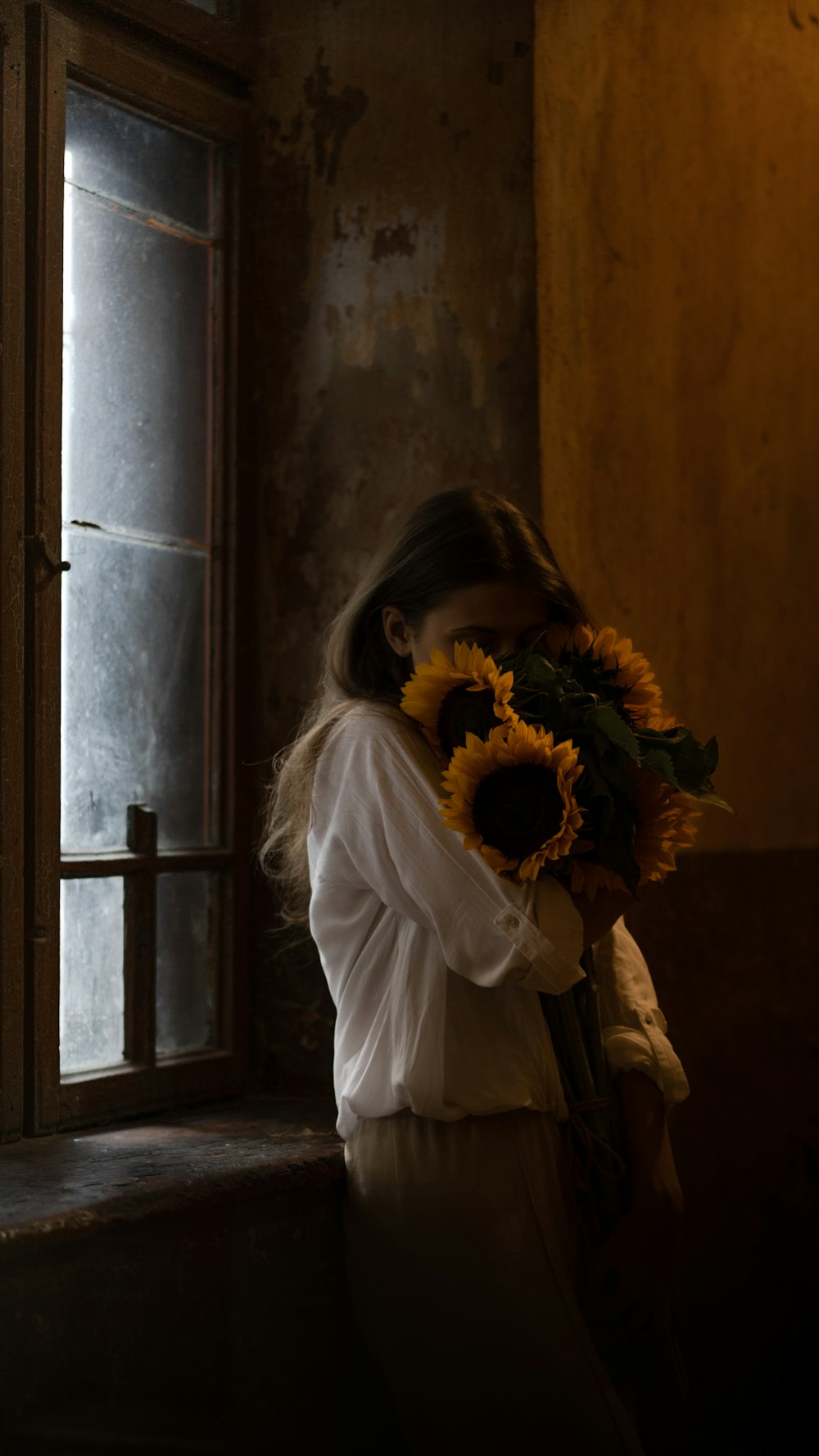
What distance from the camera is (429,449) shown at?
2455mm

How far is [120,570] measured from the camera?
237cm

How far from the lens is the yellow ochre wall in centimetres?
252

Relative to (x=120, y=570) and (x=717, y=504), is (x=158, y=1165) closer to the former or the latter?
(x=120, y=570)

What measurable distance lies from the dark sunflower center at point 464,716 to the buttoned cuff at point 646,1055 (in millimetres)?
489

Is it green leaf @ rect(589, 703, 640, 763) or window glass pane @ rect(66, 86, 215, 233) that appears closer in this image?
green leaf @ rect(589, 703, 640, 763)

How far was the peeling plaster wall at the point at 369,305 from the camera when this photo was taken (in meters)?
2.44

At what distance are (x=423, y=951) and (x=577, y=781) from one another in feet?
1.03

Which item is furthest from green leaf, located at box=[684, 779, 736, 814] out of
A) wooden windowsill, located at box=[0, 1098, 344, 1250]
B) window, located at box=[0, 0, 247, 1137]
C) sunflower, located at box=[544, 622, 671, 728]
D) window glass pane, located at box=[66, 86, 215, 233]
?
window glass pane, located at box=[66, 86, 215, 233]

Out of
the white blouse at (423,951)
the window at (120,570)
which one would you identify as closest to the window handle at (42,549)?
the window at (120,570)

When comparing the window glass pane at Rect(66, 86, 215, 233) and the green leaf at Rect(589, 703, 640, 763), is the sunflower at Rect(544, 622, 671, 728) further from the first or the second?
the window glass pane at Rect(66, 86, 215, 233)

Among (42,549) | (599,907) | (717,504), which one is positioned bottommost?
(599,907)

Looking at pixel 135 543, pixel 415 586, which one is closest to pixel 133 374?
pixel 135 543

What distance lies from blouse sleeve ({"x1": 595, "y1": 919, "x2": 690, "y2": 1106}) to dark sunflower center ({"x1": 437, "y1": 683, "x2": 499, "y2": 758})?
1.47 feet

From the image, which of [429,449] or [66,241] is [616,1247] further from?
[66,241]
